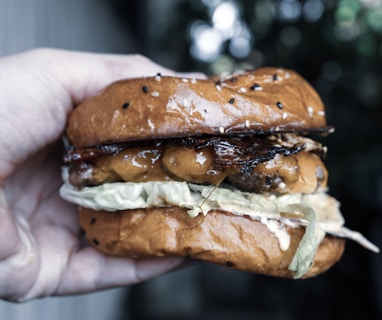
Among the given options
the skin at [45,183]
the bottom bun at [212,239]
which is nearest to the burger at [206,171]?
the bottom bun at [212,239]

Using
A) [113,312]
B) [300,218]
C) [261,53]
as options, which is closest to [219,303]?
[113,312]

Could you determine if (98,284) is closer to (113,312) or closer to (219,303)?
(113,312)

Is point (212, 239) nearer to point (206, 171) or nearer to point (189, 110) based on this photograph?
point (206, 171)

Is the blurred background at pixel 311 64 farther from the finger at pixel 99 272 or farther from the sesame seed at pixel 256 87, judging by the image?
the sesame seed at pixel 256 87

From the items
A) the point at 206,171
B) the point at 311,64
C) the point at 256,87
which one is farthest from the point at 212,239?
the point at 311,64

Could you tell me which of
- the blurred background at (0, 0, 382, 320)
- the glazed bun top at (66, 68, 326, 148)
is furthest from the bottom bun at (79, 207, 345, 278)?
the blurred background at (0, 0, 382, 320)

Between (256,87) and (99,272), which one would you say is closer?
(256,87)
